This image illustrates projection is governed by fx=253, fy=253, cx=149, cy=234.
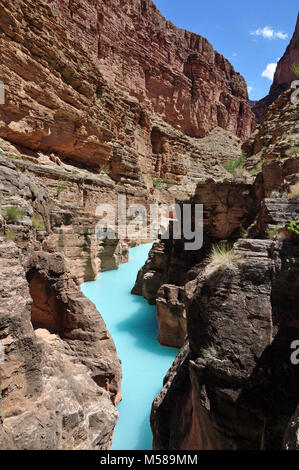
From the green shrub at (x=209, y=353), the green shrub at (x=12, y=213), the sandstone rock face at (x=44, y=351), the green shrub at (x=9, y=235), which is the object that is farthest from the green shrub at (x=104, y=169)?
the green shrub at (x=209, y=353)

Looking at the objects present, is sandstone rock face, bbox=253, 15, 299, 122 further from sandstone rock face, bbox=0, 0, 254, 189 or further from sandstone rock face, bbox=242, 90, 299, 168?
sandstone rock face, bbox=242, 90, 299, 168

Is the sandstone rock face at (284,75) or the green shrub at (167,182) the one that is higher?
the sandstone rock face at (284,75)

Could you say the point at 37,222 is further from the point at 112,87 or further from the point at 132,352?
the point at 112,87

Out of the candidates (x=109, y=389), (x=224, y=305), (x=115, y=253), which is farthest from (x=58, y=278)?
(x=115, y=253)

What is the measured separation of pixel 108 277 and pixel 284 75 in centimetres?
6030

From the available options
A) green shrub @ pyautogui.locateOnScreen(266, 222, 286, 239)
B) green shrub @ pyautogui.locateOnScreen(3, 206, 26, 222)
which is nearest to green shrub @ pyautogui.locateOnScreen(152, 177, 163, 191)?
green shrub @ pyautogui.locateOnScreen(3, 206, 26, 222)

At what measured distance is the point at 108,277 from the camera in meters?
11.4

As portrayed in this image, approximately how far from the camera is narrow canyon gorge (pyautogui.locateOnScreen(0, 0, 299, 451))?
2180 mm

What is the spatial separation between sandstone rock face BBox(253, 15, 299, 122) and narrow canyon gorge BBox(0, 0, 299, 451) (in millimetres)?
44940

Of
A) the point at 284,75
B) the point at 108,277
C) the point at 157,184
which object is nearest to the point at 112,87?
the point at 157,184

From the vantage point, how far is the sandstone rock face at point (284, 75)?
47688 mm

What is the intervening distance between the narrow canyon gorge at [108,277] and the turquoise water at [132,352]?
172mm

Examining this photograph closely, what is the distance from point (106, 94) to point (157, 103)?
48.3 feet

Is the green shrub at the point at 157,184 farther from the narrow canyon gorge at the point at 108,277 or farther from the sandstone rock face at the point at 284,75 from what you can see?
the sandstone rock face at the point at 284,75
